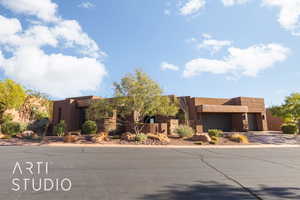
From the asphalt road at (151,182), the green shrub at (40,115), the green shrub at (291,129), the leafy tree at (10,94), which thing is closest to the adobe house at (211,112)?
the green shrub at (40,115)

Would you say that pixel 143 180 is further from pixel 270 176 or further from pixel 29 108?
pixel 29 108

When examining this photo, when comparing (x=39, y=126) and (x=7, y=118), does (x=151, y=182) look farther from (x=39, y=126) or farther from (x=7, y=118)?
(x=39, y=126)

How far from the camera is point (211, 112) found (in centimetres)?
2539

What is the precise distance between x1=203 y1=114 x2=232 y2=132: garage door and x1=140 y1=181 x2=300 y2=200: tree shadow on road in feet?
72.1

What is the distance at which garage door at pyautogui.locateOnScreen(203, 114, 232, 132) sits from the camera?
26234mm

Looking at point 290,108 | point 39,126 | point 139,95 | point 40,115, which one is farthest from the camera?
point 40,115

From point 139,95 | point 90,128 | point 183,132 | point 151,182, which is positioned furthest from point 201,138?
point 151,182

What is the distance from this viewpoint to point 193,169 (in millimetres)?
6730

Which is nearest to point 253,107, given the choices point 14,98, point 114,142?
point 114,142

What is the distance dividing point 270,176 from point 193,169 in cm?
248

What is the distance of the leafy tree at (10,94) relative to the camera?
67.2 ft

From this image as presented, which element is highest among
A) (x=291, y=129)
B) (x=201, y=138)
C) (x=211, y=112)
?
(x=211, y=112)

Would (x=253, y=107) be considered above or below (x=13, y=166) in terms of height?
above

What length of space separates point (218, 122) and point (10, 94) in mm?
27343
